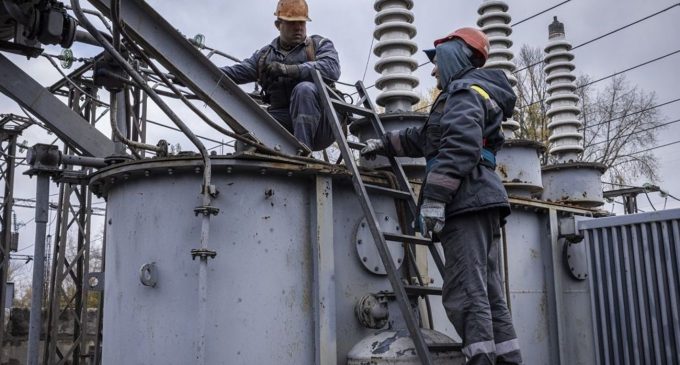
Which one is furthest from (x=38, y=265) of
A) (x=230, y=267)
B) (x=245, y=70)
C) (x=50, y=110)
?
(x=245, y=70)

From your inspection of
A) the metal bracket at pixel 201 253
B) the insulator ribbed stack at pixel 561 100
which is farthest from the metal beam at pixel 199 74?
the insulator ribbed stack at pixel 561 100

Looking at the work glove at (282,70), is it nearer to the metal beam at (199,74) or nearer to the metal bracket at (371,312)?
the metal beam at (199,74)

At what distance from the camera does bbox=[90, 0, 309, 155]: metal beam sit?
12.8ft

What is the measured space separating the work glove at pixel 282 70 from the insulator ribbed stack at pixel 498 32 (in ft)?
11.4

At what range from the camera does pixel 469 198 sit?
359 cm

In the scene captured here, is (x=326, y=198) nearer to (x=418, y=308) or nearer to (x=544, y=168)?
(x=418, y=308)

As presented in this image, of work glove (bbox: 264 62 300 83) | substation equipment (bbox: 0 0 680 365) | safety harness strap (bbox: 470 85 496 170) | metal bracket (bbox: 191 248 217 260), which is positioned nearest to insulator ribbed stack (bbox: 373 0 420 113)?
substation equipment (bbox: 0 0 680 365)

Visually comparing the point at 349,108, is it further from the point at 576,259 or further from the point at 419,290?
the point at 576,259

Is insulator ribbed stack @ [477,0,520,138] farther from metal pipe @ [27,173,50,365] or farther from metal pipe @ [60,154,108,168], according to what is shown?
metal pipe @ [27,173,50,365]

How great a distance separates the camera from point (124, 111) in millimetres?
4641

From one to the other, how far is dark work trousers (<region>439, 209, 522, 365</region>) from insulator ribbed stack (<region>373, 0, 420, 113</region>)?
2.26m

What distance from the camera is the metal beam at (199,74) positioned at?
3900 millimetres

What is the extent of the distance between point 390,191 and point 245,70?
5.89ft

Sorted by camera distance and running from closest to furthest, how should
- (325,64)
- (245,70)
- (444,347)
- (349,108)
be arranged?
(444,347), (349,108), (325,64), (245,70)
